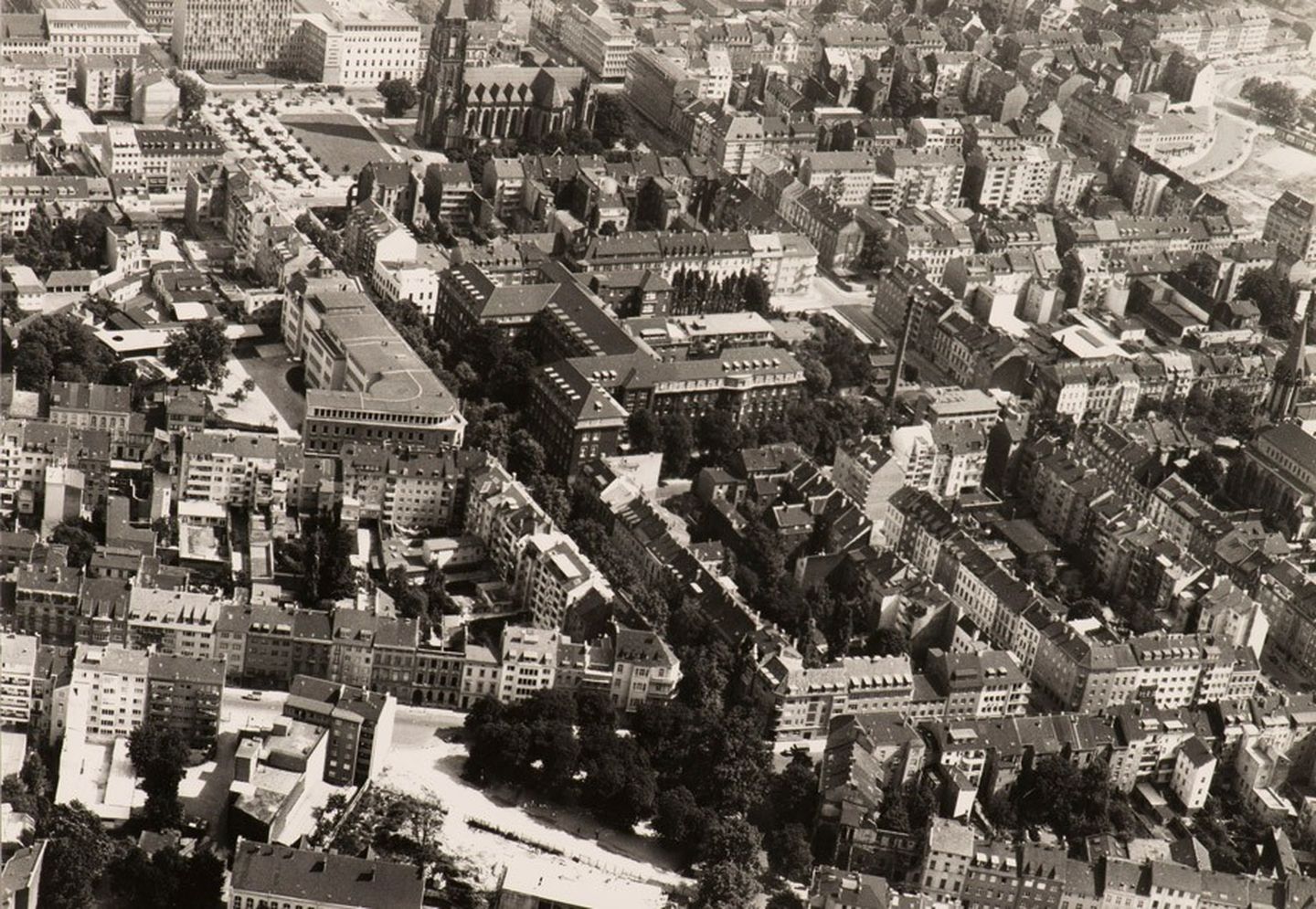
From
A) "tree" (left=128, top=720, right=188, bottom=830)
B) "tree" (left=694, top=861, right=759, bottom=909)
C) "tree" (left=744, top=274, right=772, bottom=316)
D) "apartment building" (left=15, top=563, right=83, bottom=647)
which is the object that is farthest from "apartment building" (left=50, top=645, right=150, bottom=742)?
"tree" (left=744, top=274, right=772, bottom=316)

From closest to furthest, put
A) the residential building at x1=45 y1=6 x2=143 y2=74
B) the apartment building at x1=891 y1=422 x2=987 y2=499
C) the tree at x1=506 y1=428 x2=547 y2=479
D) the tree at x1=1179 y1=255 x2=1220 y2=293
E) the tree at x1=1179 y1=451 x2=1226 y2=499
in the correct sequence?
the tree at x1=506 y1=428 x2=547 y2=479
the apartment building at x1=891 y1=422 x2=987 y2=499
the tree at x1=1179 y1=451 x2=1226 y2=499
the tree at x1=1179 y1=255 x2=1220 y2=293
the residential building at x1=45 y1=6 x2=143 y2=74

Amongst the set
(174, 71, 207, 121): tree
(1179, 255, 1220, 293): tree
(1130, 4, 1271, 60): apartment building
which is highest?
(1130, 4, 1271, 60): apartment building

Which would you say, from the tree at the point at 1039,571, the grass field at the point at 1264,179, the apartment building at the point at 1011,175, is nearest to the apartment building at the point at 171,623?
the tree at the point at 1039,571

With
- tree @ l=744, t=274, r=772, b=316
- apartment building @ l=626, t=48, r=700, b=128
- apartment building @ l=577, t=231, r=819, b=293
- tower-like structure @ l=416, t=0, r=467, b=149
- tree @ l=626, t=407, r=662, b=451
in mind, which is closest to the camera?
tree @ l=626, t=407, r=662, b=451

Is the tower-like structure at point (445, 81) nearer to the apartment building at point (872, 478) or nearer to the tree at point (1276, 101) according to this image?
the apartment building at point (872, 478)

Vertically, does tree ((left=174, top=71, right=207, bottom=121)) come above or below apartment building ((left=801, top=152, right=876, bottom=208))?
below

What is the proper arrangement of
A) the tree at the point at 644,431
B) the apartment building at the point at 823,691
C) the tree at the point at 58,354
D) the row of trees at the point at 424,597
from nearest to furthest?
the apartment building at the point at 823,691, the row of trees at the point at 424,597, the tree at the point at 58,354, the tree at the point at 644,431

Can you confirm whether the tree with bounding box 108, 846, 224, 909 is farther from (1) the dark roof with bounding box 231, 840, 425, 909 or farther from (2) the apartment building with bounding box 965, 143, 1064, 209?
(2) the apartment building with bounding box 965, 143, 1064, 209
